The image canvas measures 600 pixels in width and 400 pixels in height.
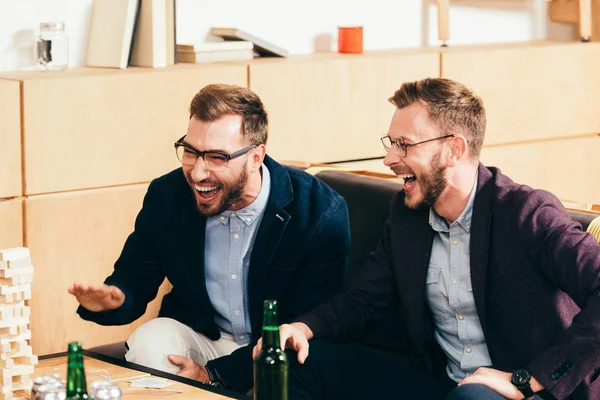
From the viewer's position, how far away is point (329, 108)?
4.39m

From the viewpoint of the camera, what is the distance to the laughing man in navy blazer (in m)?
3.05

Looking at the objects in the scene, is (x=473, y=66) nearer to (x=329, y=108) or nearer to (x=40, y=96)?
(x=329, y=108)

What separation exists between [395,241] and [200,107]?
0.67 m

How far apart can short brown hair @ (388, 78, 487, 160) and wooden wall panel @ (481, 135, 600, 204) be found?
6.48 feet

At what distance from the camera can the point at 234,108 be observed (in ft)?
10.1

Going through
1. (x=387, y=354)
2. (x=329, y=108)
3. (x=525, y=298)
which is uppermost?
(x=329, y=108)

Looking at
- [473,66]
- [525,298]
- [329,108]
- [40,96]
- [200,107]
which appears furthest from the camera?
[473,66]

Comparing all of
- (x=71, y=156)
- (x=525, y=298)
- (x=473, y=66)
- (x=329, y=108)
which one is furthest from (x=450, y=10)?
(x=525, y=298)

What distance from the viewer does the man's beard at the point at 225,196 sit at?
3.06 metres

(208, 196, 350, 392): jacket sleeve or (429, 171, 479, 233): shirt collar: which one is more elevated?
(429, 171, 479, 233): shirt collar

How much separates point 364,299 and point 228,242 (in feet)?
1.49

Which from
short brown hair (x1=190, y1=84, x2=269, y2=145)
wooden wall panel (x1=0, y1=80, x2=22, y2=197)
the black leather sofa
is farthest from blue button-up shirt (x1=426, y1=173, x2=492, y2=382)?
wooden wall panel (x1=0, y1=80, x2=22, y2=197)

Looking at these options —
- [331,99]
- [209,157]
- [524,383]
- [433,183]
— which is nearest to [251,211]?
[209,157]

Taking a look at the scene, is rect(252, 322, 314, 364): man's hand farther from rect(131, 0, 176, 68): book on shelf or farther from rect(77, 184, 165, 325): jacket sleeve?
rect(131, 0, 176, 68): book on shelf
